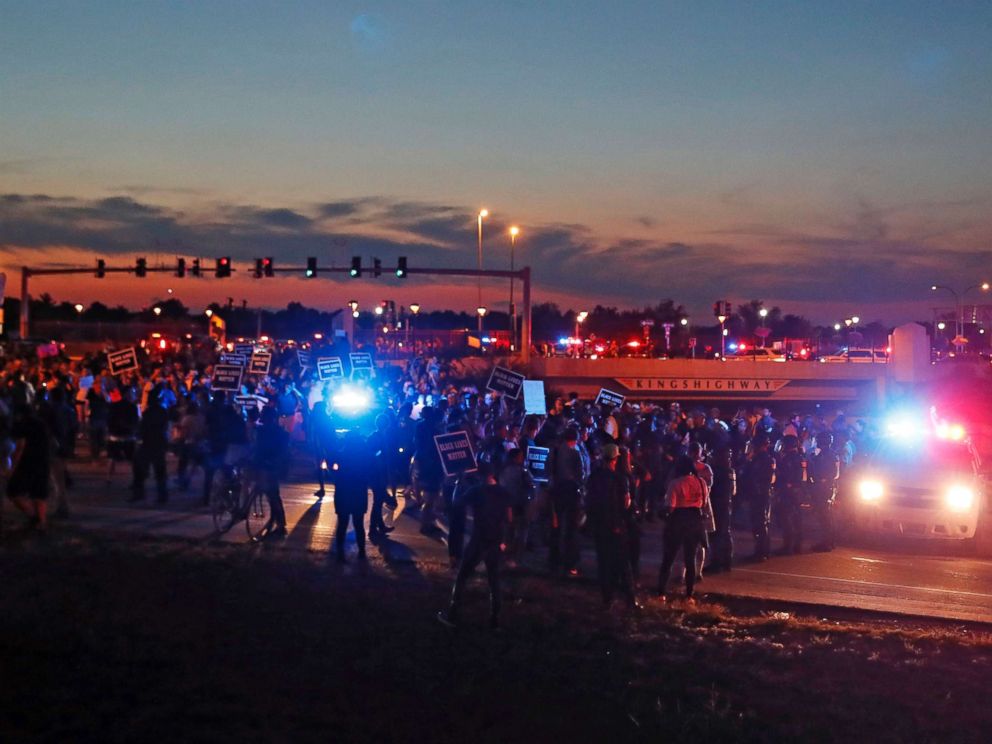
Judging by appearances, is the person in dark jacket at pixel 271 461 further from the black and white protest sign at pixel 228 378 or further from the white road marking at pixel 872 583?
the black and white protest sign at pixel 228 378

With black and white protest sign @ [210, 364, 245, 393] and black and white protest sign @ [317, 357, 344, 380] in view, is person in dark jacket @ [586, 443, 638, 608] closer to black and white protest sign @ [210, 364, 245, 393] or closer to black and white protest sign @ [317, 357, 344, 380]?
black and white protest sign @ [210, 364, 245, 393]

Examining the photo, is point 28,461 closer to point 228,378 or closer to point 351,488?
point 351,488

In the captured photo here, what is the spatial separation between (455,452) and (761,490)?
14.9ft

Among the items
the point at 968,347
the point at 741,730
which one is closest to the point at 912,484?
the point at 741,730

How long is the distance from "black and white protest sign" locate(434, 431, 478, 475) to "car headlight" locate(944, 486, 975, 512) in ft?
26.3

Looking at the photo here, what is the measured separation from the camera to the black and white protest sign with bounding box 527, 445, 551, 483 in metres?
16.1

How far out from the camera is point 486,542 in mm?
10844

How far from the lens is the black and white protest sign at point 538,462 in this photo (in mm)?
16062

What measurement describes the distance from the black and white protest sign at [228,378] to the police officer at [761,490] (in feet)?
44.6

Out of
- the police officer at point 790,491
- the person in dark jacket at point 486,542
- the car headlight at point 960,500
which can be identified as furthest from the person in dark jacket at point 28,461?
the car headlight at point 960,500

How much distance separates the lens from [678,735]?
7.91m

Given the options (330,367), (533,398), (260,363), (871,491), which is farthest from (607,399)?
(260,363)

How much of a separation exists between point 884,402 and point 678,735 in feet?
139

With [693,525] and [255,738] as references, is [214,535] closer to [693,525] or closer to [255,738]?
[693,525]
